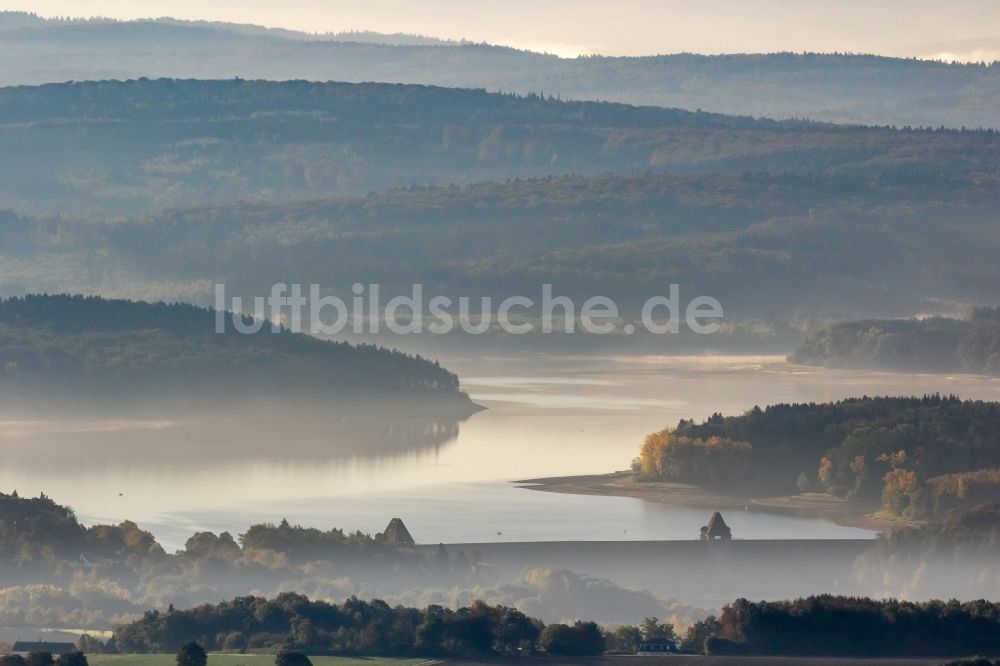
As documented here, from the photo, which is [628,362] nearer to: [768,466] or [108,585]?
[768,466]

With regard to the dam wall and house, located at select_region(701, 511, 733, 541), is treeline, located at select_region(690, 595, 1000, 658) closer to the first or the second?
the dam wall

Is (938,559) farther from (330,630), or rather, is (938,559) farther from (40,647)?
(40,647)

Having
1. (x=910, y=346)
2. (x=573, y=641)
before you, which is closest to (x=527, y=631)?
(x=573, y=641)

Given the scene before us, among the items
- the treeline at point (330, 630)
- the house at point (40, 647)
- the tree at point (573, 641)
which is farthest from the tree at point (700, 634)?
the house at point (40, 647)

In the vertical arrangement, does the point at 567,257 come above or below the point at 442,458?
above

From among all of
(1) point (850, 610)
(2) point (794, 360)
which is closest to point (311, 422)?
(2) point (794, 360)

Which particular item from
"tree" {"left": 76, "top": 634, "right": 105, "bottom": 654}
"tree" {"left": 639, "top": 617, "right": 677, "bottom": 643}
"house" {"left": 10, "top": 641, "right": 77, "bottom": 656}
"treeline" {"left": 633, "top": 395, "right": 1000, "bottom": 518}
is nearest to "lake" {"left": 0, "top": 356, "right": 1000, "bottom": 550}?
"treeline" {"left": 633, "top": 395, "right": 1000, "bottom": 518}

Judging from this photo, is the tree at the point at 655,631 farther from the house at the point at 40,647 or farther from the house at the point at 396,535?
the house at the point at 396,535
